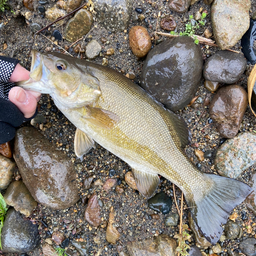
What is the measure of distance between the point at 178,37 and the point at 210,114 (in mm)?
1229

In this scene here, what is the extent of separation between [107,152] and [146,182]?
30.3 inches

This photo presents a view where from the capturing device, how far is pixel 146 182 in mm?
3115

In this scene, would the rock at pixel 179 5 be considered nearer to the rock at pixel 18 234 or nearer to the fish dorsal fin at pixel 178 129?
the fish dorsal fin at pixel 178 129

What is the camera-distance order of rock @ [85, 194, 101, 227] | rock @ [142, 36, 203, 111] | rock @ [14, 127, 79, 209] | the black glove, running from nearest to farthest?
the black glove
rock @ [142, 36, 203, 111]
rock @ [14, 127, 79, 209]
rock @ [85, 194, 101, 227]

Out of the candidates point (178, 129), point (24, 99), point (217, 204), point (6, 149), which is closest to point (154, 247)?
point (217, 204)

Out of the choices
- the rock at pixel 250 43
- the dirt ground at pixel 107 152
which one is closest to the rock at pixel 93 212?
the dirt ground at pixel 107 152

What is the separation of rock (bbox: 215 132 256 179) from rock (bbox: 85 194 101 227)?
2011 millimetres

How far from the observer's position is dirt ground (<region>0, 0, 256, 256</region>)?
3254 millimetres

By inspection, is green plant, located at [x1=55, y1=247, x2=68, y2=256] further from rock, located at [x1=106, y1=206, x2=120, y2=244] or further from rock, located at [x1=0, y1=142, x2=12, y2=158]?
rock, located at [x1=0, y1=142, x2=12, y2=158]

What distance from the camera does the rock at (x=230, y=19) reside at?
9.68ft

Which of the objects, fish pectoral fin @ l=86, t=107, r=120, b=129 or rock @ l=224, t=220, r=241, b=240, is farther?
rock @ l=224, t=220, r=241, b=240

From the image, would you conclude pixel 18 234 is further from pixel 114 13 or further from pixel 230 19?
pixel 230 19

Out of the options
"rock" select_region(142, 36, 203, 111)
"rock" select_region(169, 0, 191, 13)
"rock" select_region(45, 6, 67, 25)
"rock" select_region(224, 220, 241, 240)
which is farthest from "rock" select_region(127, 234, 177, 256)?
"rock" select_region(45, 6, 67, 25)

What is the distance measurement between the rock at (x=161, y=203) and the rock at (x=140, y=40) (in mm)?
2176
